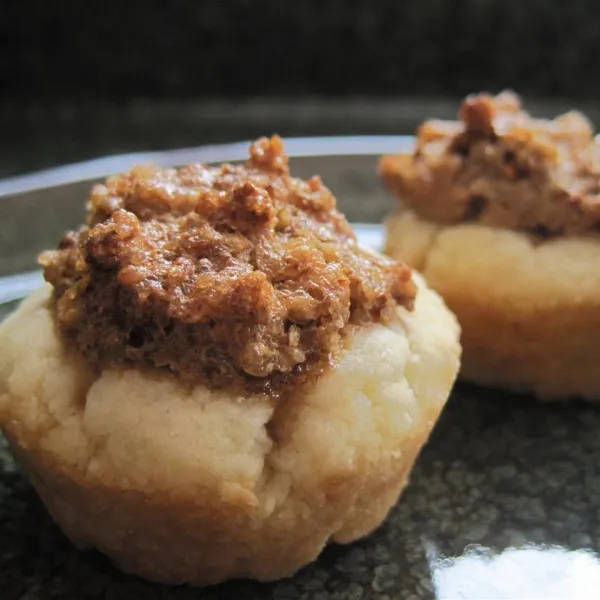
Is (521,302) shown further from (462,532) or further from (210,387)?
(210,387)

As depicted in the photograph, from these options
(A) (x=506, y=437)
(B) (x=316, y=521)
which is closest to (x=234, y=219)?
(B) (x=316, y=521)

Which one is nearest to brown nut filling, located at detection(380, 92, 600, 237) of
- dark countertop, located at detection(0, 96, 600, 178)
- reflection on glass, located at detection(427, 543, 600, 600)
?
reflection on glass, located at detection(427, 543, 600, 600)

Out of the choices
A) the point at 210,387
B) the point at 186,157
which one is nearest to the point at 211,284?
the point at 210,387

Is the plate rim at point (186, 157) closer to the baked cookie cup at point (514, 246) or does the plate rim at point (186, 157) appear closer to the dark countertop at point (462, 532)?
the baked cookie cup at point (514, 246)

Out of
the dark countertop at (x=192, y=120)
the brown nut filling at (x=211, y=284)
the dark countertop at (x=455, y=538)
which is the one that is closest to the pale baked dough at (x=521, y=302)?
the dark countertop at (x=455, y=538)

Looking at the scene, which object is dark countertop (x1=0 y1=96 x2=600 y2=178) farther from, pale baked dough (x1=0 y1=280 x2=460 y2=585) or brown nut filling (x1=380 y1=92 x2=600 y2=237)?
pale baked dough (x1=0 y1=280 x2=460 y2=585)
